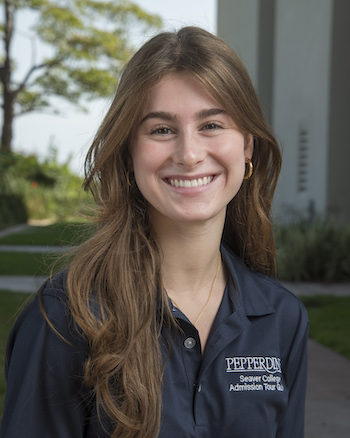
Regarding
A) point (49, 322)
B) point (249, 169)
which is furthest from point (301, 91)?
point (49, 322)

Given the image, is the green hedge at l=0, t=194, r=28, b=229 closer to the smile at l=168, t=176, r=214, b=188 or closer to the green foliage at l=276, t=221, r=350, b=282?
the green foliage at l=276, t=221, r=350, b=282

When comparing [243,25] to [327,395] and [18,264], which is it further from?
[327,395]

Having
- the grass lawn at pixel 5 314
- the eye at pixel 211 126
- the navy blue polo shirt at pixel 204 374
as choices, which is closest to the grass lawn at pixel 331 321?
the grass lawn at pixel 5 314

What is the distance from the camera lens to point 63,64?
25312mm

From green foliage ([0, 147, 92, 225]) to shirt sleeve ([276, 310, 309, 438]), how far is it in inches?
690

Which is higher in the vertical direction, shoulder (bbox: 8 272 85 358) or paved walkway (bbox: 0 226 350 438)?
shoulder (bbox: 8 272 85 358)

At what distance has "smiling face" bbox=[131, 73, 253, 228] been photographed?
1901 mm

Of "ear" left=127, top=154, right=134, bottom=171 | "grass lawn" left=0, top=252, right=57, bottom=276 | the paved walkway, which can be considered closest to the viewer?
"ear" left=127, top=154, right=134, bottom=171

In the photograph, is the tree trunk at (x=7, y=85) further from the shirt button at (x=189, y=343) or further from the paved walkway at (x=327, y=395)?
the shirt button at (x=189, y=343)

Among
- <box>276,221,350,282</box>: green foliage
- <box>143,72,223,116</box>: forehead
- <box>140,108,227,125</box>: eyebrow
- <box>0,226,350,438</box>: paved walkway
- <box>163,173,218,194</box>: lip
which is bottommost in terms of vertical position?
<box>276,221,350,282</box>: green foliage

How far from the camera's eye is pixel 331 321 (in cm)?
636

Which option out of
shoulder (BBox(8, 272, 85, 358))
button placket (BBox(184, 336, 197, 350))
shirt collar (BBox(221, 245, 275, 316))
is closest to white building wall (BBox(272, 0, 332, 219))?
shirt collar (BBox(221, 245, 275, 316))

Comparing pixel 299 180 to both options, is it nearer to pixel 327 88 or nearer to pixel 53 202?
pixel 327 88

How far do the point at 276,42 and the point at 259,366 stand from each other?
12140 mm
